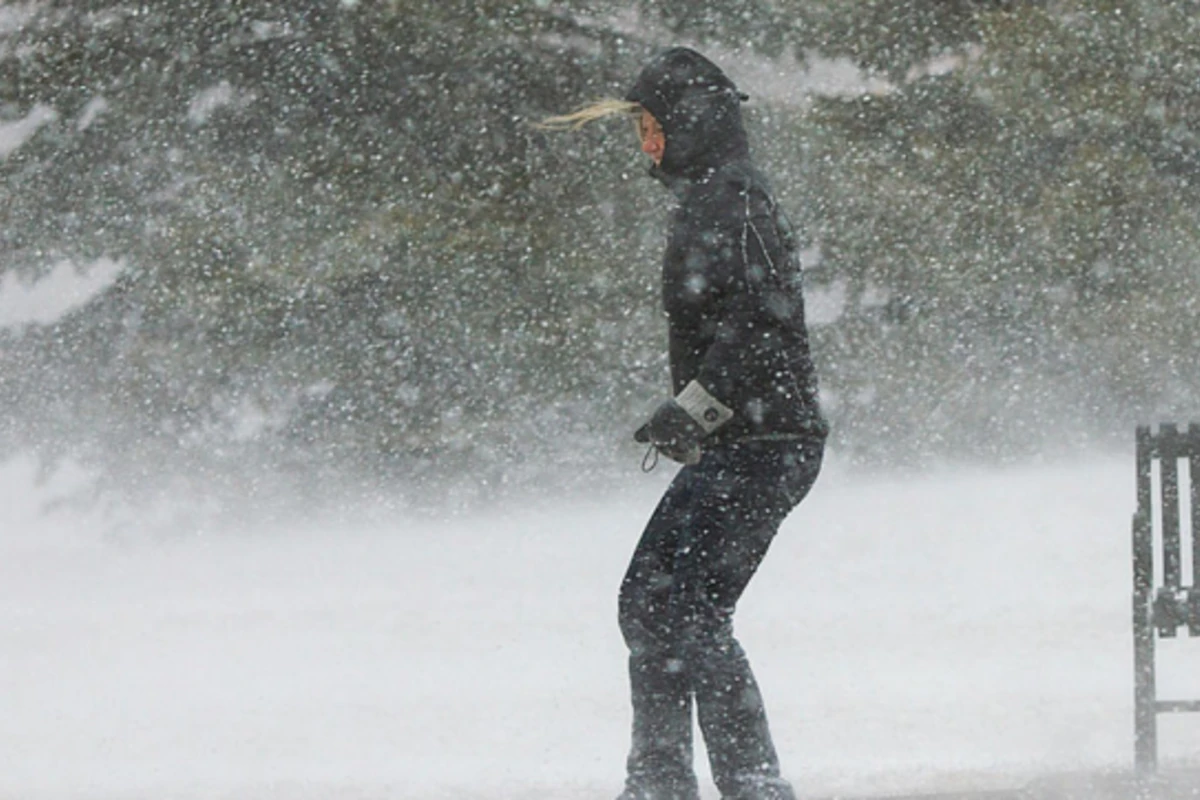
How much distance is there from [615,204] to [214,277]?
2.57 m

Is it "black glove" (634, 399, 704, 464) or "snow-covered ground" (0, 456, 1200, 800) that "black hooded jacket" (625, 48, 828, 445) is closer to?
"black glove" (634, 399, 704, 464)

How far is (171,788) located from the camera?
6.20 meters

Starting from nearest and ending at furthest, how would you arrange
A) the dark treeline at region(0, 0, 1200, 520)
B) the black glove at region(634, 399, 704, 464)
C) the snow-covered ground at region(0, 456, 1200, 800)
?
the black glove at region(634, 399, 704, 464) < the snow-covered ground at region(0, 456, 1200, 800) < the dark treeline at region(0, 0, 1200, 520)

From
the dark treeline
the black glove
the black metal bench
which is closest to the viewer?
the black glove

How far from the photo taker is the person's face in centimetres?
436

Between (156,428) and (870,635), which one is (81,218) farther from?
(870,635)

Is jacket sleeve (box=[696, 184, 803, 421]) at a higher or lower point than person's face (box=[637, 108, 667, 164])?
lower

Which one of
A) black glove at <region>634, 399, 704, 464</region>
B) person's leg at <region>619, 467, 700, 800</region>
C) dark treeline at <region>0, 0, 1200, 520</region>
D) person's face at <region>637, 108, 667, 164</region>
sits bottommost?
person's leg at <region>619, 467, 700, 800</region>

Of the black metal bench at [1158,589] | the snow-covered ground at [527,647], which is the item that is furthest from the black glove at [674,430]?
the black metal bench at [1158,589]

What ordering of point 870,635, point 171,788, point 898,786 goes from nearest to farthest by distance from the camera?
point 898,786, point 171,788, point 870,635

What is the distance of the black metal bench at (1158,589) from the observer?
5.56 metres

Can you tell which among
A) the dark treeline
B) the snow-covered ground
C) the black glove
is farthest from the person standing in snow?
the dark treeline

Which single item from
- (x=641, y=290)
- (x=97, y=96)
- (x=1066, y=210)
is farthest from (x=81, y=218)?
(x=1066, y=210)

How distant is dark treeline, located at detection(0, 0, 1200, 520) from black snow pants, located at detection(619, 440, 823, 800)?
6.87 metres
